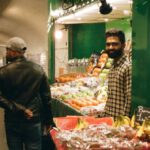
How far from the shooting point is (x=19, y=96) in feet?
16.8

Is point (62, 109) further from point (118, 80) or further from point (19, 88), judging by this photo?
point (118, 80)

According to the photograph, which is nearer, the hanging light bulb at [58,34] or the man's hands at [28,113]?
the man's hands at [28,113]

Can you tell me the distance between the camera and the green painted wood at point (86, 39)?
1273cm

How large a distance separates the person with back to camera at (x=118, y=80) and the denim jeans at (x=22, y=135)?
38.4 inches

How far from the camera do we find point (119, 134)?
2.79 metres

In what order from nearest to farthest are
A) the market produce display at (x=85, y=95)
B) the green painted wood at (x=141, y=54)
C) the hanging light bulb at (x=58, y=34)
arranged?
the green painted wood at (x=141, y=54) < the market produce display at (x=85, y=95) < the hanging light bulb at (x=58, y=34)

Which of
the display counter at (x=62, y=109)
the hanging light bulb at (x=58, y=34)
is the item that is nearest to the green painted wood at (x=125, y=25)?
the display counter at (x=62, y=109)

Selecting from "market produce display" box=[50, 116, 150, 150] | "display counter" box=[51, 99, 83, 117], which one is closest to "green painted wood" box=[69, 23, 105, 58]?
"display counter" box=[51, 99, 83, 117]

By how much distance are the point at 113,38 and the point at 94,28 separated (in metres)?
8.23

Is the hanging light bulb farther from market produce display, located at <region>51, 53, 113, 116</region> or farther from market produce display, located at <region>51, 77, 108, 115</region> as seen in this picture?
market produce display, located at <region>51, 77, 108, 115</region>

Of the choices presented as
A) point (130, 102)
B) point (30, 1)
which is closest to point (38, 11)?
point (30, 1)

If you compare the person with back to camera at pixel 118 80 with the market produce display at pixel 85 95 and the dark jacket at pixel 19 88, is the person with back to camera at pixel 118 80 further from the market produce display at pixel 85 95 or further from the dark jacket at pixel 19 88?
the dark jacket at pixel 19 88

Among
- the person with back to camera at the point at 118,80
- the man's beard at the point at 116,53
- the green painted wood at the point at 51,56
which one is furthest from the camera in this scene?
the green painted wood at the point at 51,56

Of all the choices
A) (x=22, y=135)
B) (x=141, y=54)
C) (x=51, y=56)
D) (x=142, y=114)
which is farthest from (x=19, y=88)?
(x=51, y=56)
